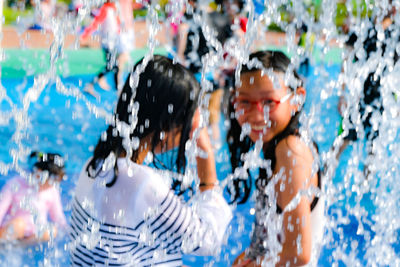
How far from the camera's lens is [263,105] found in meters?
2.08

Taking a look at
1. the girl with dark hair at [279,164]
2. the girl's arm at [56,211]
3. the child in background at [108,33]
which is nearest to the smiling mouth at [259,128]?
the girl with dark hair at [279,164]

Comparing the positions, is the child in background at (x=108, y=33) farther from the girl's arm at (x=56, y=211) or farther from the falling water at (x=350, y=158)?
the girl's arm at (x=56, y=211)

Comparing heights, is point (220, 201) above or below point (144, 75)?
below

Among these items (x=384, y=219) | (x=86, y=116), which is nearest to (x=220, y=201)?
(x=384, y=219)

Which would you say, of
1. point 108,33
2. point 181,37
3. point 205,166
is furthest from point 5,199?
point 108,33

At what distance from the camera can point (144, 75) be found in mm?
1900

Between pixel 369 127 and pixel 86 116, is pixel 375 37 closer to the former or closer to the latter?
pixel 369 127

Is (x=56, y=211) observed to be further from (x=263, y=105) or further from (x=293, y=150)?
(x=293, y=150)

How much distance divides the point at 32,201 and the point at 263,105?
6.76ft

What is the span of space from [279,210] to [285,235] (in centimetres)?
8

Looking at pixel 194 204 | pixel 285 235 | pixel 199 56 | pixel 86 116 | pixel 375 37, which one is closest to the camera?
pixel 285 235

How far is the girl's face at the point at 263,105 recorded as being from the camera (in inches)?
81.6

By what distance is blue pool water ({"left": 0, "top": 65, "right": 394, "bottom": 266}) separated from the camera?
369 centimetres

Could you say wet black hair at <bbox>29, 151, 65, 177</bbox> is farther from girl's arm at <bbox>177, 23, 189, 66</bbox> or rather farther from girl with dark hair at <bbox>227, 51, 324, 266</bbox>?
girl's arm at <bbox>177, 23, 189, 66</bbox>
